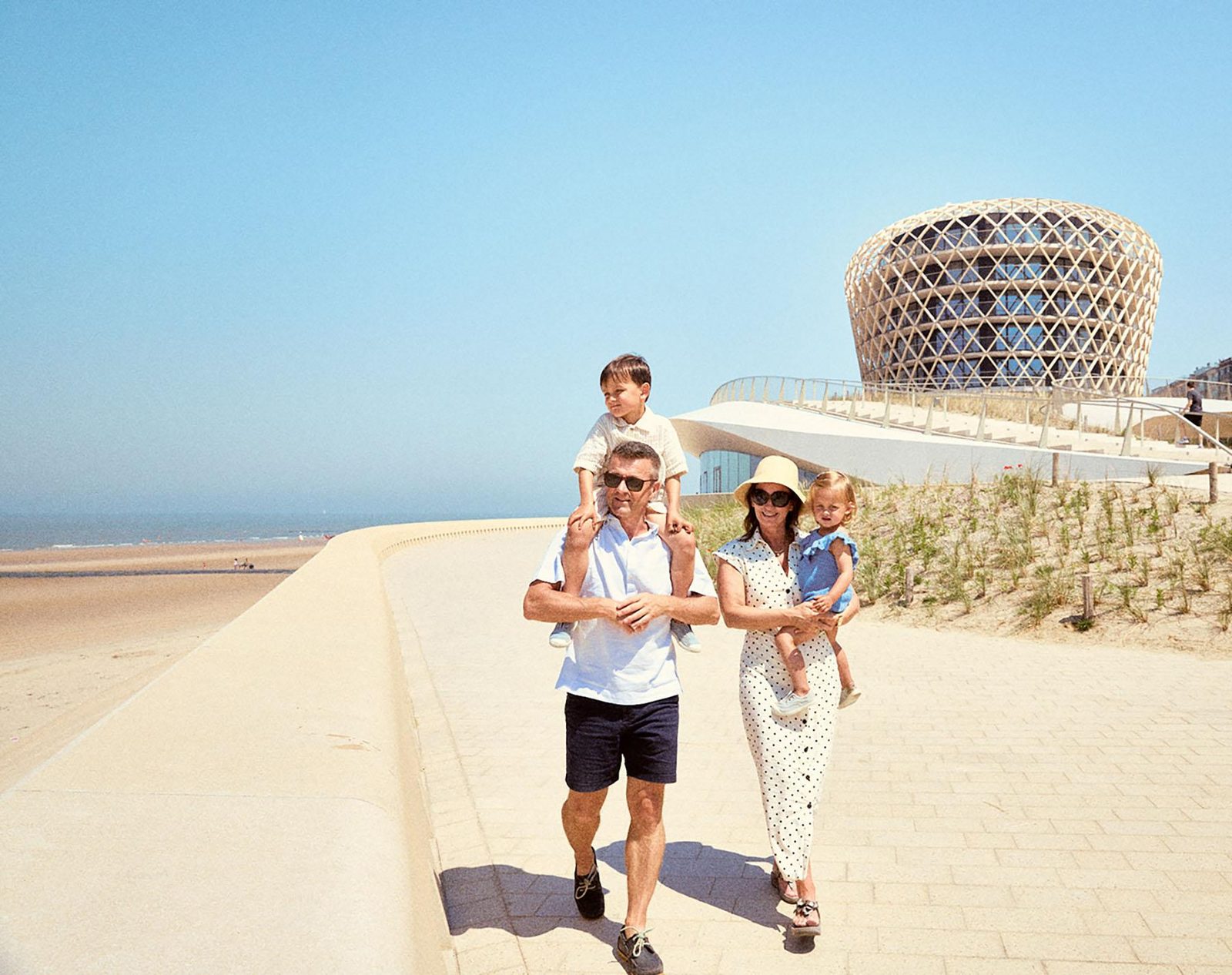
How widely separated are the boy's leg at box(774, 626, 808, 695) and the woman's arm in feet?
0.16

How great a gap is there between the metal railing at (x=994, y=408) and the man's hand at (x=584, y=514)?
1614cm

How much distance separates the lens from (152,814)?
2.40 meters

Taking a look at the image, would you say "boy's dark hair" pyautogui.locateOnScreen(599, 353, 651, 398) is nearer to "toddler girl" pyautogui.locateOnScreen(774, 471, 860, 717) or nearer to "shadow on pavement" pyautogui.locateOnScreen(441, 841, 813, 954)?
"toddler girl" pyautogui.locateOnScreen(774, 471, 860, 717)

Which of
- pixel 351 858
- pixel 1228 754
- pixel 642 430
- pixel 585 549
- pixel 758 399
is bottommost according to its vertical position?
pixel 1228 754

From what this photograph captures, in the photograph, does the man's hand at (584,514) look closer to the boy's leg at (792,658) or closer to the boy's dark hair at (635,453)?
the boy's dark hair at (635,453)

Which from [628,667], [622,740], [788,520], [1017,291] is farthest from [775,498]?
[1017,291]

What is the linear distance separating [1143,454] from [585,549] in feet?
69.1

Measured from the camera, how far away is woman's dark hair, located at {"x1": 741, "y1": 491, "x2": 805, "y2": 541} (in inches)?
136

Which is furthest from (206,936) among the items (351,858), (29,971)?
(351,858)

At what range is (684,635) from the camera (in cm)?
308

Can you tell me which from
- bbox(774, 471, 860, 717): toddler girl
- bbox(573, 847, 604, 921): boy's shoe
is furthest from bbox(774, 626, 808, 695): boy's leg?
bbox(573, 847, 604, 921): boy's shoe

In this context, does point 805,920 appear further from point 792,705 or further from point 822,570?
point 822,570

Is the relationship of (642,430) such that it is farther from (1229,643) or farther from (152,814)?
(1229,643)

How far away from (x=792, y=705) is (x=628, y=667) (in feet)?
2.28
